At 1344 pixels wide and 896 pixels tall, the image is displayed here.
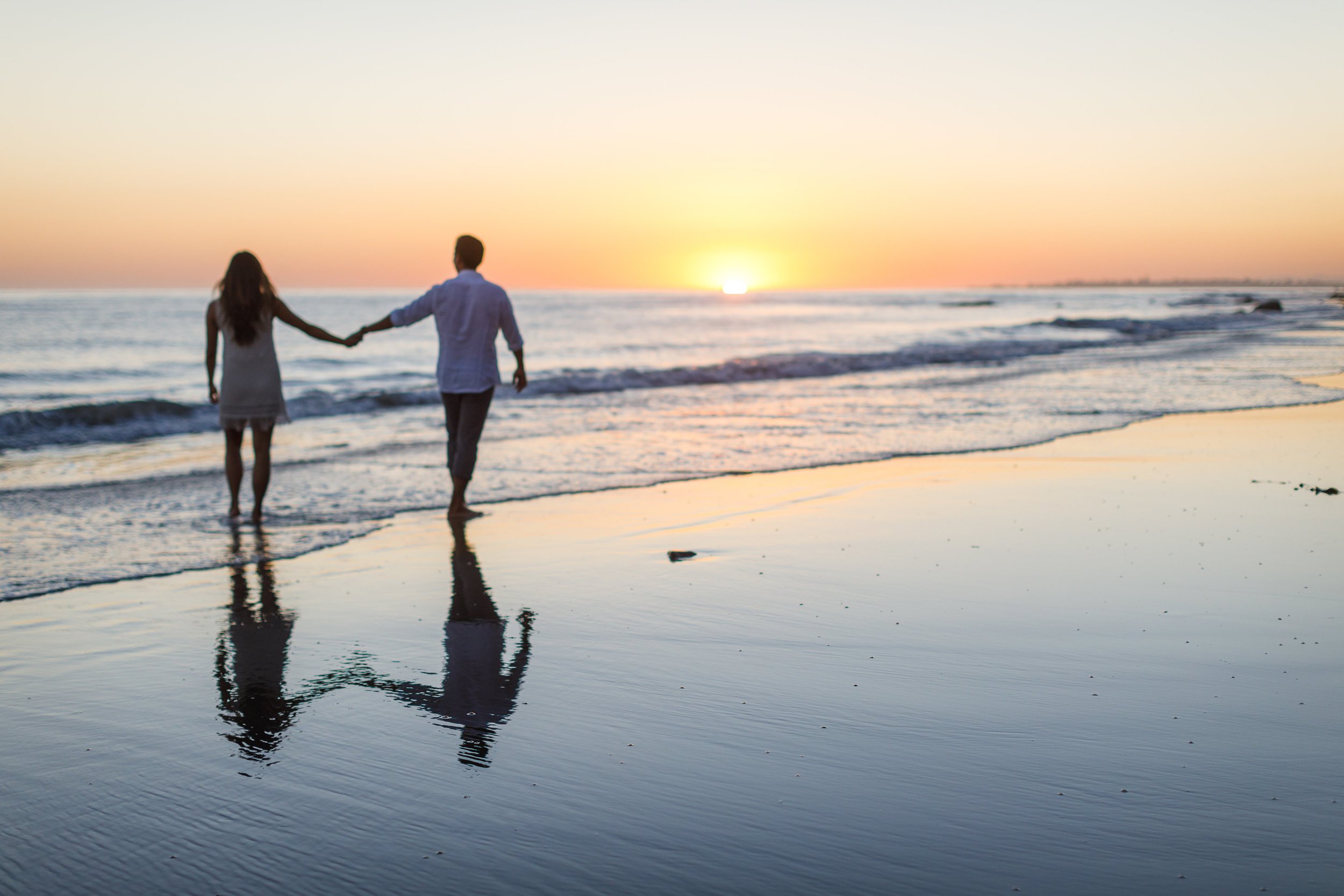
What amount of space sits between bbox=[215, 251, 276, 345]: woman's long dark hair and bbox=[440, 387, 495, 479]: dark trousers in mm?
1452

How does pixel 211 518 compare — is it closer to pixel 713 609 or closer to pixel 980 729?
pixel 713 609

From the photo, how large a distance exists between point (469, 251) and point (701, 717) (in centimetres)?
501

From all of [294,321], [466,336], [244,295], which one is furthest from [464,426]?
[244,295]

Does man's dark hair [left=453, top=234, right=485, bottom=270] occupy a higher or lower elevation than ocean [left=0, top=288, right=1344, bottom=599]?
higher

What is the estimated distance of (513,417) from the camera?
45.6 ft

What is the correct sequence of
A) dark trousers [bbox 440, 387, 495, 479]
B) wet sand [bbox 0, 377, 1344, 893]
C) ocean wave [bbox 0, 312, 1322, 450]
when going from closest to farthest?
wet sand [bbox 0, 377, 1344, 893]
dark trousers [bbox 440, 387, 495, 479]
ocean wave [bbox 0, 312, 1322, 450]

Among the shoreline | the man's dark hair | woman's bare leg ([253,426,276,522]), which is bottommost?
the shoreline

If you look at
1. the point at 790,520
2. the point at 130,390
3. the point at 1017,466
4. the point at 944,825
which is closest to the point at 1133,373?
the point at 1017,466

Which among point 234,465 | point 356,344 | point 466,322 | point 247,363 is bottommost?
point 234,465

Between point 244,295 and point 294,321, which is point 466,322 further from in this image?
point 244,295

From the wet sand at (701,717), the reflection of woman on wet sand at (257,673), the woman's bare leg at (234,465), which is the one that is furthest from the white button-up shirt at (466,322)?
the reflection of woman on wet sand at (257,673)

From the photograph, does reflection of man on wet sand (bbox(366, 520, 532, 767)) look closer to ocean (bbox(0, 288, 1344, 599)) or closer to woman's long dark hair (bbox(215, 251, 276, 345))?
ocean (bbox(0, 288, 1344, 599))

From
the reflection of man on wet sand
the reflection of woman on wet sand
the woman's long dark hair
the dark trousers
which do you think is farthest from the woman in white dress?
the reflection of man on wet sand

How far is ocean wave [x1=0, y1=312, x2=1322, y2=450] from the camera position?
12992 millimetres
